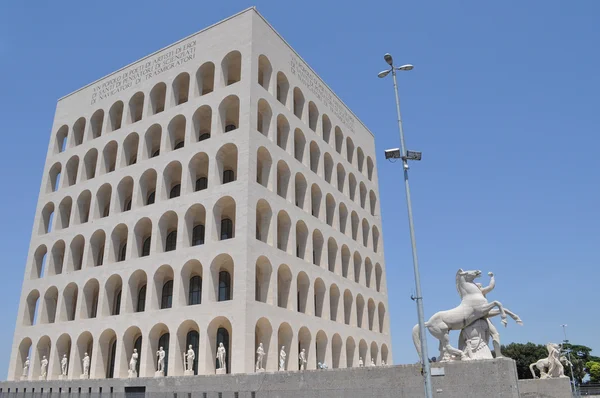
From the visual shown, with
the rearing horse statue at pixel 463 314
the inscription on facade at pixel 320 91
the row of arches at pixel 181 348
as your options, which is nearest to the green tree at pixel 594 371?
the row of arches at pixel 181 348

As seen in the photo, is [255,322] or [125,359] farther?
[125,359]

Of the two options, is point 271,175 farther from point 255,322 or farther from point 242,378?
point 242,378

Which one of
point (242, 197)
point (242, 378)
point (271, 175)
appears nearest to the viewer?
point (242, 378)

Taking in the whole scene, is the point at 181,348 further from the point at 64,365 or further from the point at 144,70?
the point at 144,70

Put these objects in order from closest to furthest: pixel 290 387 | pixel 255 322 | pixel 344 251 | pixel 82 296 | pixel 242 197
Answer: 1. pixel 290 387
2. pixel 255 322
3. pixel 242 197
4. pixel 82 296
5. pixel 344 251

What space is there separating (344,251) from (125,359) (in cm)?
1996

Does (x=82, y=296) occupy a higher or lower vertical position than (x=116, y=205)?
lower

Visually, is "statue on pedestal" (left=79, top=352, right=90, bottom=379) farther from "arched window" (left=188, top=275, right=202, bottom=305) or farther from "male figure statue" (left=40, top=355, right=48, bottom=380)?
"arched window" (left=188, top=275, right=202, bottom=305)

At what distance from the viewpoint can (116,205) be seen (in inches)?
1591

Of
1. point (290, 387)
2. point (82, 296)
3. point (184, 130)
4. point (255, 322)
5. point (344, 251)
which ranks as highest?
point (184, 130)

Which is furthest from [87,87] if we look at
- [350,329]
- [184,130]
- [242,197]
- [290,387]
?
[290,387]

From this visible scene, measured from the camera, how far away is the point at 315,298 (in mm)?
41031

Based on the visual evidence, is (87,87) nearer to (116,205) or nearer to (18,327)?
(116,205)

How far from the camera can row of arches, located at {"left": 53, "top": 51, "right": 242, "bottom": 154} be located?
3966cm
